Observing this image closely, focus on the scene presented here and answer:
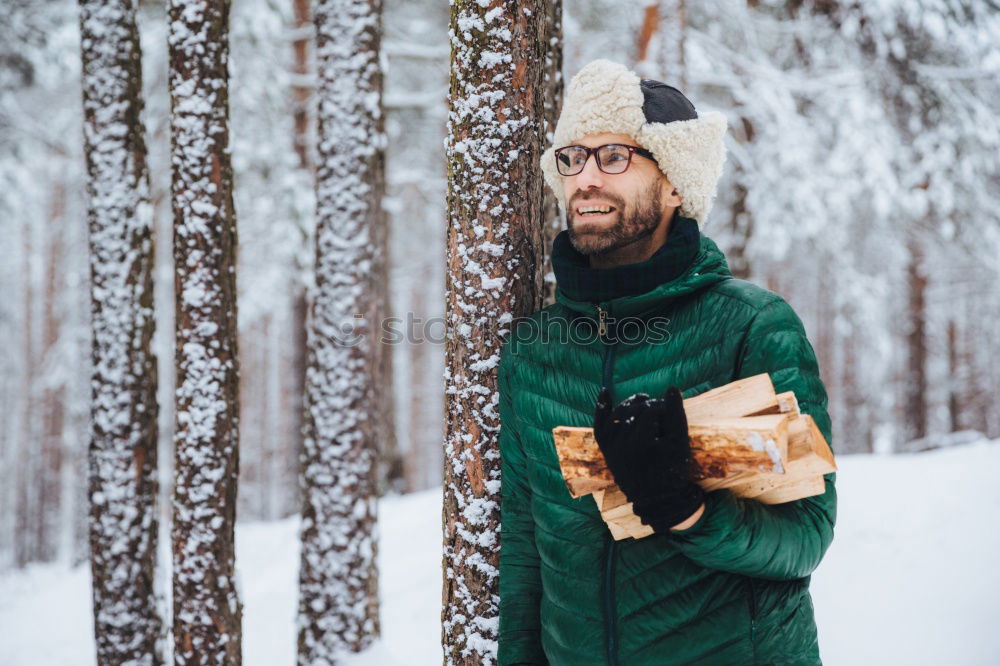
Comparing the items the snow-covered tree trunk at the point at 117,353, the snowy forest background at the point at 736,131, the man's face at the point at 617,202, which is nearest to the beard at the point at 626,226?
the man's face at the point at 617,202

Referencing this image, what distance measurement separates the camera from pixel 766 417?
153cm

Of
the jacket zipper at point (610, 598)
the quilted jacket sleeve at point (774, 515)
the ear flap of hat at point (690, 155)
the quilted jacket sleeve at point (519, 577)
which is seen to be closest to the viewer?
the quilted jacket sleeve at point (774, 515)

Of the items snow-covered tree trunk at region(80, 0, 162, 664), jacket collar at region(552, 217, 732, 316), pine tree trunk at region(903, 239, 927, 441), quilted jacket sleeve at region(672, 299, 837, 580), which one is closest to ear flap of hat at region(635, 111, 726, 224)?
jacket collar at region(552, 217, 732, 316)

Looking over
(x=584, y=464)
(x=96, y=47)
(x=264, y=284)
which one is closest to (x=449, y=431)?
(x=584, y=464)

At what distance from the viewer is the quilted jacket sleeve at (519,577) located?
86.3 inches

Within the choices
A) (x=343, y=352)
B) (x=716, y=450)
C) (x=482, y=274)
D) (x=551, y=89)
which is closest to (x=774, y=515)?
(x=716, y=450)

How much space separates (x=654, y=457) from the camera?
1.56 meters

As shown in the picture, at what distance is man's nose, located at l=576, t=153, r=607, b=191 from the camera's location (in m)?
2.08

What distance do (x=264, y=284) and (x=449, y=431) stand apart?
997 cm

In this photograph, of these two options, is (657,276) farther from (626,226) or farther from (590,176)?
(590,176)

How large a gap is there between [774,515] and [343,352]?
3714mm

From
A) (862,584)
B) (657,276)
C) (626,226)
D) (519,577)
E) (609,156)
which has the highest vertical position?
(609,156)

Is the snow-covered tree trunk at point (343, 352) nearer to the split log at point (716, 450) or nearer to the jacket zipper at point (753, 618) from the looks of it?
the split log at point (716, 450)

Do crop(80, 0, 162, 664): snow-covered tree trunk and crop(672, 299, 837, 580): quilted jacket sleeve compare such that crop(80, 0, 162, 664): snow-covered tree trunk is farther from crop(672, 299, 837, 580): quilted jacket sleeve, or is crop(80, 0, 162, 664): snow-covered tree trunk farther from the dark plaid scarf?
crop(672, 299, 837, 580): quilted jacket sleeve
